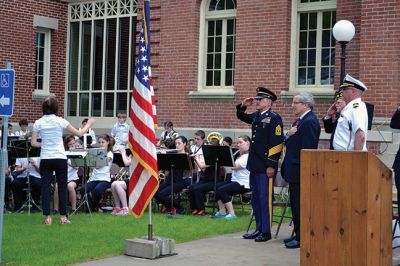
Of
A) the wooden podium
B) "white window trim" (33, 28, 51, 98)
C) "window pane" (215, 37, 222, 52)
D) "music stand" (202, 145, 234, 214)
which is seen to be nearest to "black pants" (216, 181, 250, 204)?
"music stand" (202, 145, 234, 214)

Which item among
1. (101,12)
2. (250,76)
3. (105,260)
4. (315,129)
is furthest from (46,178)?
(101,12)

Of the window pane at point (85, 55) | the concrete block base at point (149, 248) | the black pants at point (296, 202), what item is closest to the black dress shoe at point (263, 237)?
the black pants at point (296, 202)

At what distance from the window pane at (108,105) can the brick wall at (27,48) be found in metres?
1.82

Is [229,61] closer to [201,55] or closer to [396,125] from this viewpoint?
[201,55]

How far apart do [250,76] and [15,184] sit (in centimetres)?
646

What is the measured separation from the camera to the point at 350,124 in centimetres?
768

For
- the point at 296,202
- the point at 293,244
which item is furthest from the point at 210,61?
the point at 293,244

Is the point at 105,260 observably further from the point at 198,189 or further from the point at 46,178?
the point at 198,189

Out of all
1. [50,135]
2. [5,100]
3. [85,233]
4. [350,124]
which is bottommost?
[85,233]

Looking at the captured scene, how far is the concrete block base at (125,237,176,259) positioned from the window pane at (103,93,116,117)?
498 inches

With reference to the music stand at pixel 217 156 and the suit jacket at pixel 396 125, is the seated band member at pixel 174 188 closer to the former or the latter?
the music stand at pixel 217 156

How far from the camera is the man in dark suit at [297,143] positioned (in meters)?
8.91

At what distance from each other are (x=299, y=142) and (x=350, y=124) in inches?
54.8

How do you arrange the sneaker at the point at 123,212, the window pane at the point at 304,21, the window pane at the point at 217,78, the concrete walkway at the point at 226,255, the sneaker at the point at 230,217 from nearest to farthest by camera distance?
1. the concrete walkway at the point at 226,255
2. the sneaker at the point at 230,217
3. the sneaker at the point at 123,212
4. the window pane at the point at 304,21
5. the window pane at the point at 217,78
